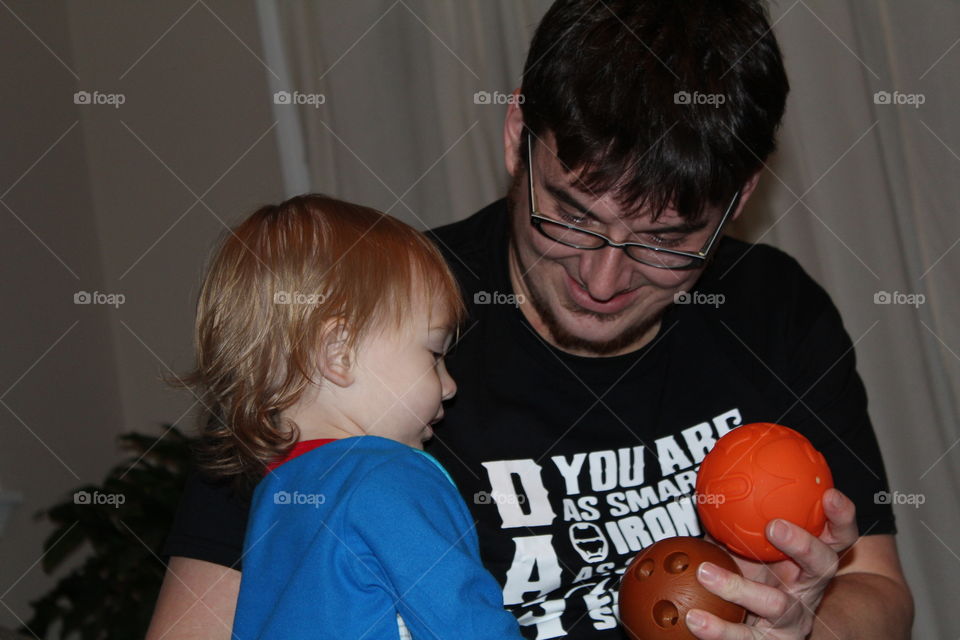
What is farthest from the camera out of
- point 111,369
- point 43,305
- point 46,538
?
point 111,369

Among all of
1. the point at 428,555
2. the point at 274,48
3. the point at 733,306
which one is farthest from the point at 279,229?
the point at 274,48

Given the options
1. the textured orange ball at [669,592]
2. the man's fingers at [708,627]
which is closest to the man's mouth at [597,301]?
the textured orange ball at [669,592]

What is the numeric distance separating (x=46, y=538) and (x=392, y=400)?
173 centimetres

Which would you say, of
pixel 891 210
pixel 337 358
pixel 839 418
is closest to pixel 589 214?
pixel 337 358

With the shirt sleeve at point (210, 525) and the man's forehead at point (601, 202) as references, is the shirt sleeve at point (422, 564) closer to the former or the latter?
the shirt sleeve at point (210, 525)

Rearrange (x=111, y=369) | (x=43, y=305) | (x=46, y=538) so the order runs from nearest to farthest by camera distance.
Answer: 1. (x=46, y=538)
2. (x=43, y=305)
3. (x=111, y=369)

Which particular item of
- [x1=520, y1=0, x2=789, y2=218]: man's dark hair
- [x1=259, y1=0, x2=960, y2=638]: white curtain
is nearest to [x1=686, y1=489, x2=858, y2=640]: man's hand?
[x1=520, y1=0, x2=789, y2=218]: man's dark hair

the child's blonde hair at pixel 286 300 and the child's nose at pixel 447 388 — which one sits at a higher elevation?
the child's blonde hair at pixel 286 300

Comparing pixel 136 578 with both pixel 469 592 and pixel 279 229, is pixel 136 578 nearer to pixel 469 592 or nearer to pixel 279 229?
pixel 279 229

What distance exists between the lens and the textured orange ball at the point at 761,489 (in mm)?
1186

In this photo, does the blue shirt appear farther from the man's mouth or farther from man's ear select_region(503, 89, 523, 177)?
man's ear select_region(503, 89, 523, 177)

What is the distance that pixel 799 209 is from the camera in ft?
7.29

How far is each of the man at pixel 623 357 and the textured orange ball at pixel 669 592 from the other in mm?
108

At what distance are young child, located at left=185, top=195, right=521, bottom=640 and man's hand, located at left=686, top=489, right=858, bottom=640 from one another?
0.27 m
